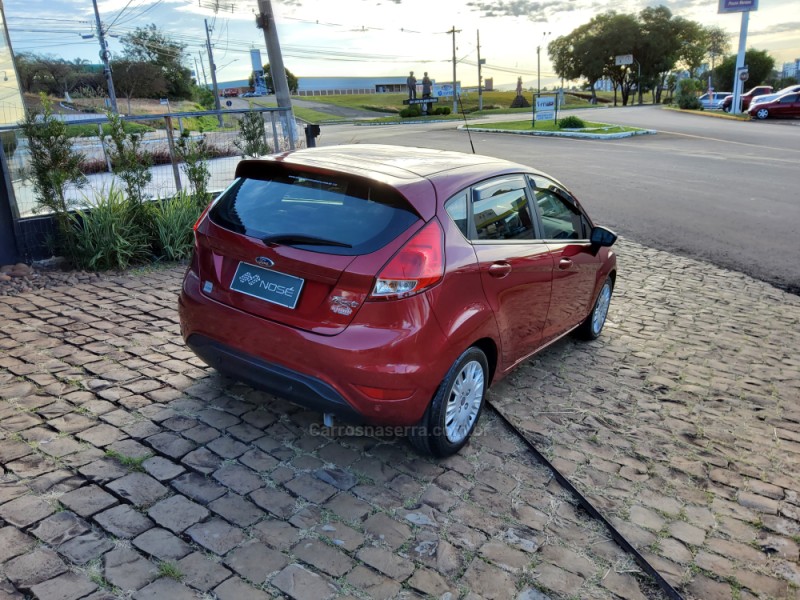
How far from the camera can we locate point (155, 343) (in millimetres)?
4926

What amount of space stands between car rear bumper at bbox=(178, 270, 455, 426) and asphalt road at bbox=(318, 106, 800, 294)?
6172mm

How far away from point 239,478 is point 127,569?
76 centimetres

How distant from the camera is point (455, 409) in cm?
357

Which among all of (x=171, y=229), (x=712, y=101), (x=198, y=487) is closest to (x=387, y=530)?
(x=198, y=487)

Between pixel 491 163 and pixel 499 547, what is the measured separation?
2451mm

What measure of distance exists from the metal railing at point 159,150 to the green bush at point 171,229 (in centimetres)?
40

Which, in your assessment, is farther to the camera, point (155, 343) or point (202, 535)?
point (155, 343)

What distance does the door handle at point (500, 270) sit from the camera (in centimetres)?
372

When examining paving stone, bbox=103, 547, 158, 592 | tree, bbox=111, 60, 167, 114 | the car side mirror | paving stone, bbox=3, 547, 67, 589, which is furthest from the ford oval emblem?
tree, bbox=111, 60, 167, 114

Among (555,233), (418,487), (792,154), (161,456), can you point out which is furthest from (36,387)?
(792,154)

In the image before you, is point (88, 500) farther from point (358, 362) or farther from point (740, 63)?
point (740, 63)

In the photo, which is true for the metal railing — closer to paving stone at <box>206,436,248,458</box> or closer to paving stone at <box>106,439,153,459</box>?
paving stone at <box>106,439,153,459</box>

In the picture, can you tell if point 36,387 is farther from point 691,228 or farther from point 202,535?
point 691,228

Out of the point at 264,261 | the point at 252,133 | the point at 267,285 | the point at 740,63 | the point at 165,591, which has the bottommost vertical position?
the point at 165,591
